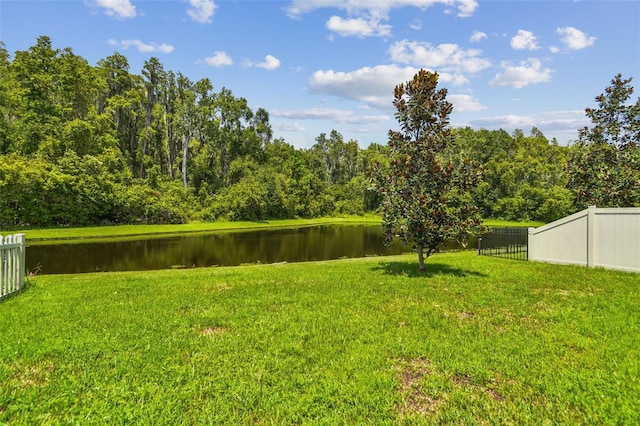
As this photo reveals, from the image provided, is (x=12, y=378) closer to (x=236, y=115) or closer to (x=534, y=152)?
(x=236, y=115)

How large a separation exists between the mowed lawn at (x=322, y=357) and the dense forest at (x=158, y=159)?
952 inches

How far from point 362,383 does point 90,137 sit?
181 feet

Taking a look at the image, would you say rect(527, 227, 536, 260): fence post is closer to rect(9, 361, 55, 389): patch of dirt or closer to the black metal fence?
the black metal fence

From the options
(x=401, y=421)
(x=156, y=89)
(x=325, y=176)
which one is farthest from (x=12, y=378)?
(x=325, y=176)

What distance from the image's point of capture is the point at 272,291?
9.30 metres

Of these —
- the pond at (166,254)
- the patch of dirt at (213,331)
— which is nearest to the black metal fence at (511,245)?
the pond at (166,254)

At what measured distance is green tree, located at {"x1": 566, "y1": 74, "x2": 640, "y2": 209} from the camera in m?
16.1

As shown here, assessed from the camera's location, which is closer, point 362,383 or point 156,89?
point 362,383

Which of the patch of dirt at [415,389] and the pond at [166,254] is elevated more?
the patch of dirt at [415,389]

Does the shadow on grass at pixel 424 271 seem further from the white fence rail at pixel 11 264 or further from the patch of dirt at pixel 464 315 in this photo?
the white fence rail at pixel 11 264

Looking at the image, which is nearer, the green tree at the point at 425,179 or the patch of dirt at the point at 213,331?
the patch of dirt at the point at 213,331

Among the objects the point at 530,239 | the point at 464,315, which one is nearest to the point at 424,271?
the point at 464,315

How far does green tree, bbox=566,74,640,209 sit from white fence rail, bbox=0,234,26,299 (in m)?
21.5

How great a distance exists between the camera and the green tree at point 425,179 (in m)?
11.1
